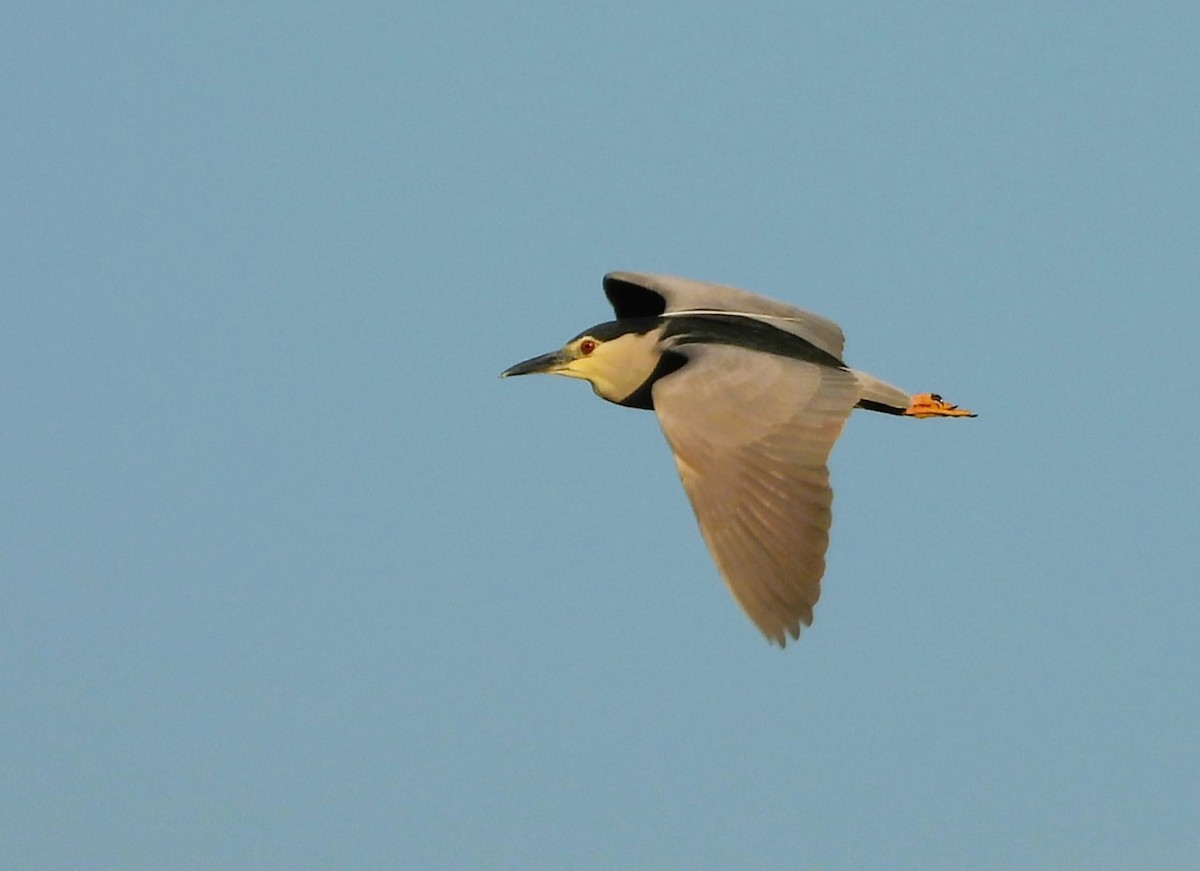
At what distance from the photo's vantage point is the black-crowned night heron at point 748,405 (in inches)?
386

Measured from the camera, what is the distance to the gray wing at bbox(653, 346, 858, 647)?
9.70 m

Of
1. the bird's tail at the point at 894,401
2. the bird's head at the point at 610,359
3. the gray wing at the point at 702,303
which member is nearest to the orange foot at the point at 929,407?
the bird's tail at the point at 894,401

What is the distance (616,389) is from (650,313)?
1.43 m

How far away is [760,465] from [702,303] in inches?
132

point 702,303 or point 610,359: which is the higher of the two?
point 702,303

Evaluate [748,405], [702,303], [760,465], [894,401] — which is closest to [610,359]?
[702,303]

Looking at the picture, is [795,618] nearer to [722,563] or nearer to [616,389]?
[722,563]

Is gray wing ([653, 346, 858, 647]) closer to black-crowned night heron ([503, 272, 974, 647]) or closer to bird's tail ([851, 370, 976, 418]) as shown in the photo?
black-crowned night heron ([503, 272, 974, 647])

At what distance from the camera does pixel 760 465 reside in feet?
33.9

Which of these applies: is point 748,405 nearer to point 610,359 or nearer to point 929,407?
point 610,359

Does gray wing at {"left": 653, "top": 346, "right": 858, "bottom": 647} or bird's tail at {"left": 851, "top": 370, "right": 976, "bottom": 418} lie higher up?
bird's tail at {"left": 851, "top": 370, "right": 976, "bottom": 418}

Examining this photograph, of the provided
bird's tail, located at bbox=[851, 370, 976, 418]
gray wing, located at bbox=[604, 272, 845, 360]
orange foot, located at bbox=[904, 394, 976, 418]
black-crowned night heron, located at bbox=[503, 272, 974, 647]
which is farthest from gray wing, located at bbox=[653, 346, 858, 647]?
orange foot, located at bbox=[904, 394, 976, 418]

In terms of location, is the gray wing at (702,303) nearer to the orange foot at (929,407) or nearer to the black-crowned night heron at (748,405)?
the black-crowned night heron at (748,405)

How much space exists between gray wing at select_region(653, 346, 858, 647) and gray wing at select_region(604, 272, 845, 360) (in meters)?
1.49
